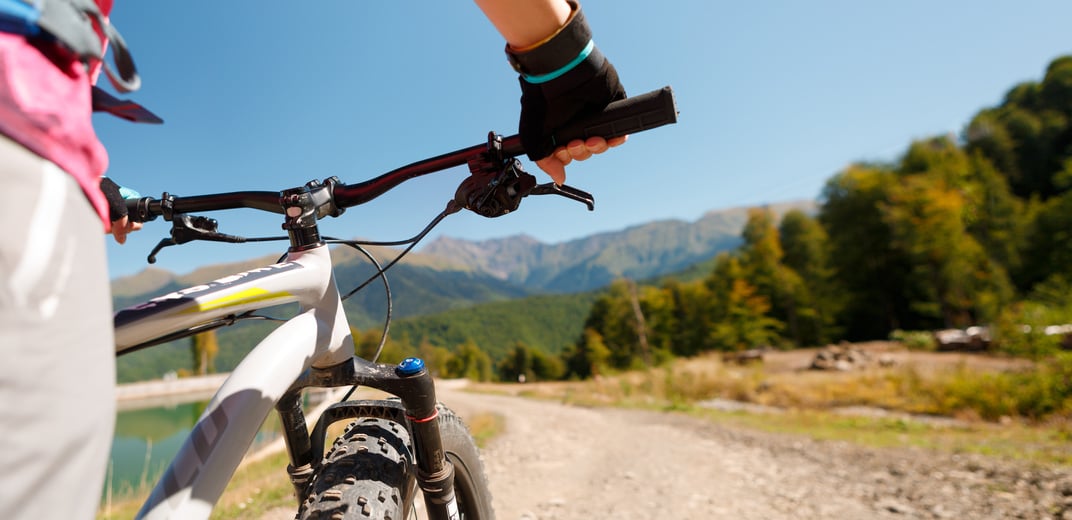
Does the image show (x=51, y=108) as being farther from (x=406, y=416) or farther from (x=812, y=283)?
(x=812, y=283)

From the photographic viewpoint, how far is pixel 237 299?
109 cm

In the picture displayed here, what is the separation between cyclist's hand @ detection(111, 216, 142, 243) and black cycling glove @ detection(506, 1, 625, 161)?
4.24ft

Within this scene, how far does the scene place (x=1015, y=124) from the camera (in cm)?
3984

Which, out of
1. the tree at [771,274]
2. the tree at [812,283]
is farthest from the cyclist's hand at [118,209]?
the tree at [812,283]

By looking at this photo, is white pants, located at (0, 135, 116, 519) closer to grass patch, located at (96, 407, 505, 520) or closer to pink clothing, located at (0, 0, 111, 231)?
pink clothing, located at (0, 0, 111, 231)

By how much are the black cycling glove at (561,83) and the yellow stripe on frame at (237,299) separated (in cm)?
75

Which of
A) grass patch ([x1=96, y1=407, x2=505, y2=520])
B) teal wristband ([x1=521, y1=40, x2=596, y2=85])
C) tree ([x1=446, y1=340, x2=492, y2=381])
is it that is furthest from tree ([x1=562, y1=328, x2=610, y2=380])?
teal wristband ([x1=521, y1=40, x2=596, y2=85])

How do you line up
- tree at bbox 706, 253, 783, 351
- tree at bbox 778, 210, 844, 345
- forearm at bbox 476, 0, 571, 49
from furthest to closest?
tree at bbox 778, 210, 844, 345 < tree at bbox 706, 253, 783, 351 < forearm at bbox 476, 0, 571, 49

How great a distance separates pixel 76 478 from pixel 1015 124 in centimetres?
5818

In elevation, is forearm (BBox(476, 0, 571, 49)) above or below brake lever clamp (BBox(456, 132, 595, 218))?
above

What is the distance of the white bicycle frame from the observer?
90 cm

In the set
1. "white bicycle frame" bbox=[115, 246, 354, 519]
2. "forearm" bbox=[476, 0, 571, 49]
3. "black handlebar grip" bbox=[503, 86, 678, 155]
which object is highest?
"forearm" bbox=[476, 0, 571, 49]

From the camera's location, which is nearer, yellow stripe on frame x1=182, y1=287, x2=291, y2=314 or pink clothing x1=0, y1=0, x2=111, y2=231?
pink clothing x1=0, y1=0, x2=111, y2=231

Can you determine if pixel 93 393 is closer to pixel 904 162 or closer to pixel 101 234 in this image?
pixel 101 234
